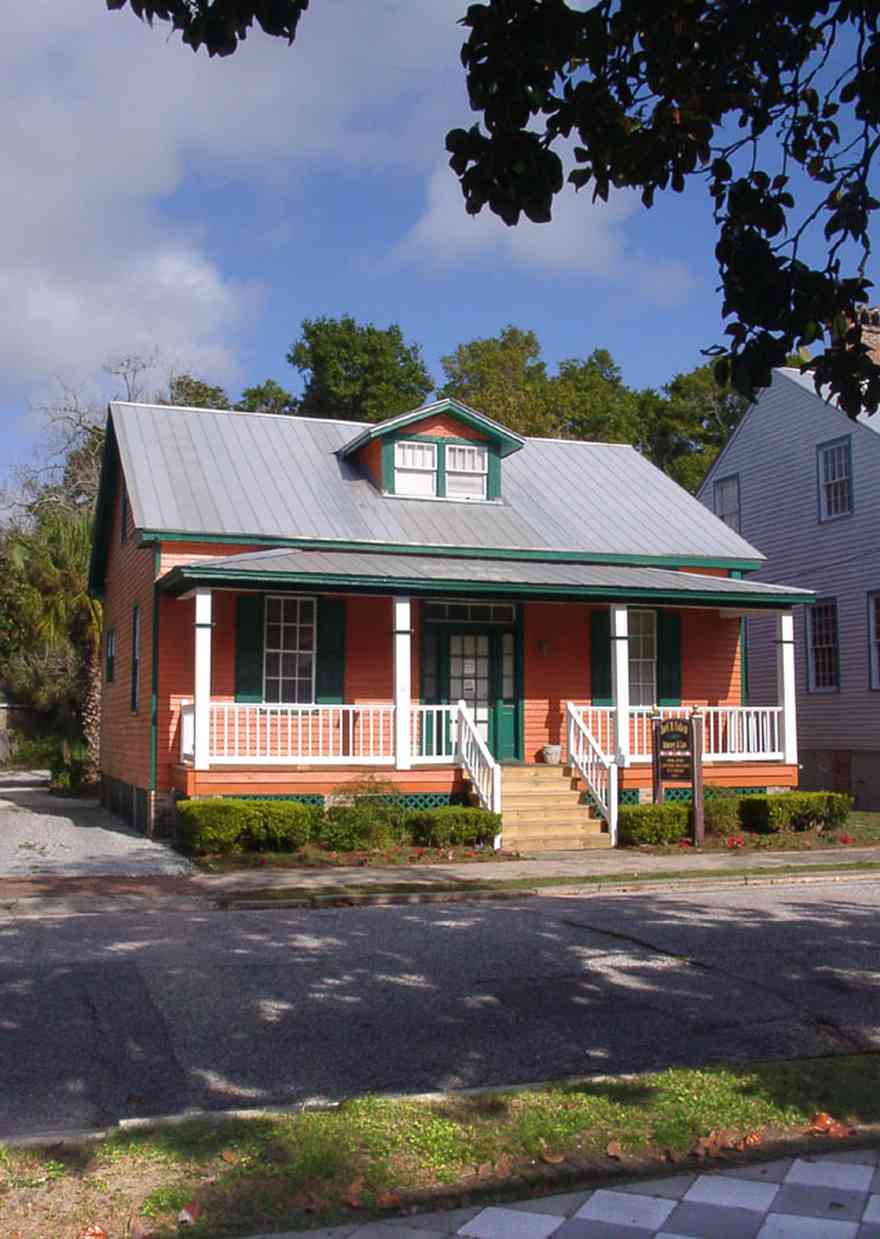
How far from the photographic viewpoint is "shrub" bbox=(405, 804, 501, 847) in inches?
664

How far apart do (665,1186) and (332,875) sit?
1013 centimetres

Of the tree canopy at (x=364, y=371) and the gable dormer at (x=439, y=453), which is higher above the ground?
the tree canopy at (x=364, y=371)

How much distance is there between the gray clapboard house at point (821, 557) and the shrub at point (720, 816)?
817cm

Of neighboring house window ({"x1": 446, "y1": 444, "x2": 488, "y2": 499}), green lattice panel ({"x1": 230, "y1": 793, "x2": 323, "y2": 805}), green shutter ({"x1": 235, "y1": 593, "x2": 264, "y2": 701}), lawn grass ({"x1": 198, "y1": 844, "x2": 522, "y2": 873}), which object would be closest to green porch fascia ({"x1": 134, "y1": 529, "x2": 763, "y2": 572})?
green shutter ({"x1": 235, "y1": 593, "x2": 264, "y2": 701})

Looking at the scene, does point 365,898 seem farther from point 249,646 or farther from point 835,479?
point 835,479

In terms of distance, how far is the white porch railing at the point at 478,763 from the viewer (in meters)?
17.6

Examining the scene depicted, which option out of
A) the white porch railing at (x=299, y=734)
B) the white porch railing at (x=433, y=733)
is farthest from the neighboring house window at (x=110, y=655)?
the white porch railing at (x=433, y=733)

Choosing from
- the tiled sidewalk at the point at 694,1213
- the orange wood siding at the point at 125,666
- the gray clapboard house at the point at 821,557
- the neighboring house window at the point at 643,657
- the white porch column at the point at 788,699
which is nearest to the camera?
the tiled sidewalk at the point at 694,1213

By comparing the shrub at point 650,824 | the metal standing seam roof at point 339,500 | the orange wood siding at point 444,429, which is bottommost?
the shrub at point 650,824

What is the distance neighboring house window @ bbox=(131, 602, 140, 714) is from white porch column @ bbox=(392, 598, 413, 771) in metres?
5.02

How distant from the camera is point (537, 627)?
69.0ft

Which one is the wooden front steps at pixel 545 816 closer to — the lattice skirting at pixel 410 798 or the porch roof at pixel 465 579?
the lattice skirting at pixel 410 798

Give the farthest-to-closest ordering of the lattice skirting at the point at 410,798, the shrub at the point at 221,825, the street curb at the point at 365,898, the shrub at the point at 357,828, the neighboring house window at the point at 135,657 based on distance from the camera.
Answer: the neighboring house window at the point at 135,657 < the lattice skirting at the point at 410,798 < the shrub at the point at 357,828 < the shrub at the point at 221,825 < the street curb at the point at 365,898

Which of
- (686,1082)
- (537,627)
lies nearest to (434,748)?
(537,627)
